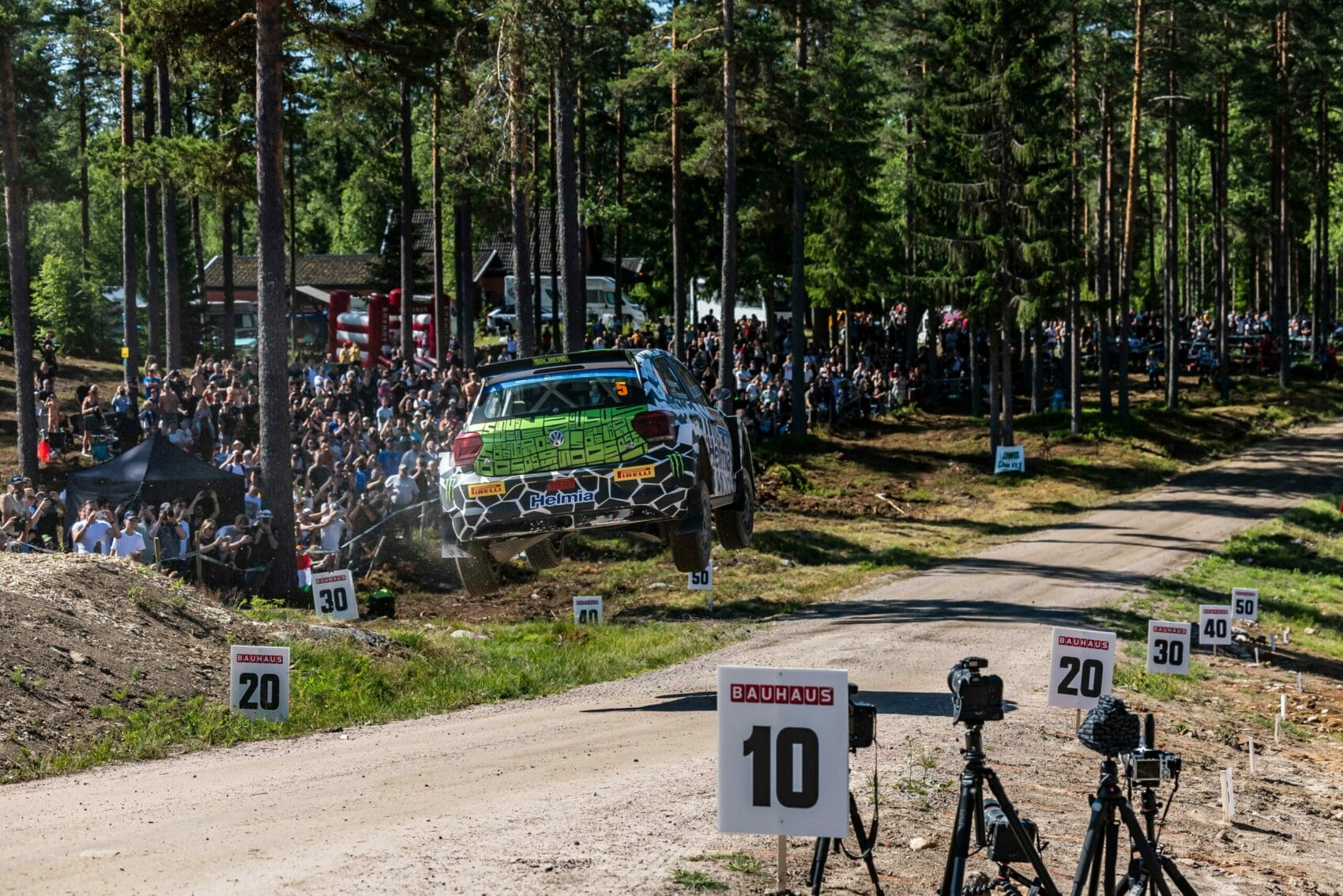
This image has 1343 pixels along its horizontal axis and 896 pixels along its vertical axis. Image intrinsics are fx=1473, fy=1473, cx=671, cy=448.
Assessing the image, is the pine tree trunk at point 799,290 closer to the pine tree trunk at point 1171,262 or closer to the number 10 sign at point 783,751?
the pine tree trunk at point 1171,262

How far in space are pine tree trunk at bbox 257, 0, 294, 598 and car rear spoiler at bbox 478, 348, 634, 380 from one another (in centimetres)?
722

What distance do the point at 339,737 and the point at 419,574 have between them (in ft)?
39.2

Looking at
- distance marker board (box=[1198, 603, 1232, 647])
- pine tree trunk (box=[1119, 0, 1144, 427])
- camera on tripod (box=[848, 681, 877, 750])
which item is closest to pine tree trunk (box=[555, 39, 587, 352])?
distance marker board (box=[1198, 603, 1232, 647])

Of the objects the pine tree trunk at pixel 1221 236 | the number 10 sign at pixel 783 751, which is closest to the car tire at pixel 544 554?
the number 10 sign at pixel 783 751

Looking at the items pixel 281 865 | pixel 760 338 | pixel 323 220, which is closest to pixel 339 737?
pixel 281 865

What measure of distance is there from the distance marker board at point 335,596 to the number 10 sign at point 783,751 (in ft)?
39.7

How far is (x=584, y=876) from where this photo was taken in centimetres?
821

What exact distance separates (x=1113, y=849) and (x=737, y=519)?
9475 millimetres

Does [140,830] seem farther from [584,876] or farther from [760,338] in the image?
[760,338]

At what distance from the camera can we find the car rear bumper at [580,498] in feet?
45.0

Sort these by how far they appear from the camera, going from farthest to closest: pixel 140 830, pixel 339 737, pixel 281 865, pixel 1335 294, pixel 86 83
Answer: pixel 1335 294
pixel 86 83
pixel 339 737
pixel 140 830
pixel 281 865

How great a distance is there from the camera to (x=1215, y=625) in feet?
65.4

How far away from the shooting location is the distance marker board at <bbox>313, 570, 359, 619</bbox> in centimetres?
1878

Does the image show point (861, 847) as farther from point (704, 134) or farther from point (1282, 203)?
point (1282, 203)
